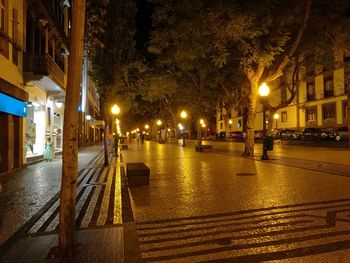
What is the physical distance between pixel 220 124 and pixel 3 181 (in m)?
75.9

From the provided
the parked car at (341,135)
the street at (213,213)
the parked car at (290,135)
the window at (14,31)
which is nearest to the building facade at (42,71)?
the window at (14,31)

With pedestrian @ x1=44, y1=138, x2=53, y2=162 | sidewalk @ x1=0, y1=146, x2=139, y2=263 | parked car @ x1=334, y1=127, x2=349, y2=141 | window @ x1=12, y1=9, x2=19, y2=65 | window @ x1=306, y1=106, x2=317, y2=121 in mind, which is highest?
window @ x1=12, y1=9, x2=19, y2=65

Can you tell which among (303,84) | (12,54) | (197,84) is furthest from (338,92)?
(12,54)

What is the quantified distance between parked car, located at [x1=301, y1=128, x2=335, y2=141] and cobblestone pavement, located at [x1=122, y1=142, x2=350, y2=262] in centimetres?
2926

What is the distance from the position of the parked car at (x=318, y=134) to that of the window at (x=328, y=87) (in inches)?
263

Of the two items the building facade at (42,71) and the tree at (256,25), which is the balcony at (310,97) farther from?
the building facade at (42,71)

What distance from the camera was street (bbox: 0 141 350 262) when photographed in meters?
5.20

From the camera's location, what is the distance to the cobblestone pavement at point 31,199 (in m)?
6.70

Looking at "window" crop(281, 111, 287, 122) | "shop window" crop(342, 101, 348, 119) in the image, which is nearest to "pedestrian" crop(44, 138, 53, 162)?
"shop window" crop(342, 101, 348, 119)

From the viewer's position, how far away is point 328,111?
1800 inches

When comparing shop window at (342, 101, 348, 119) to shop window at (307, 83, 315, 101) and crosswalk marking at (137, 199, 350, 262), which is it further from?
crosswalk marking at (137, 199, 350, 262)

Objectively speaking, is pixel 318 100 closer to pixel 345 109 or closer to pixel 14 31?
pixel 345 109

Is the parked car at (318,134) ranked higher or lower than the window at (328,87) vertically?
lower

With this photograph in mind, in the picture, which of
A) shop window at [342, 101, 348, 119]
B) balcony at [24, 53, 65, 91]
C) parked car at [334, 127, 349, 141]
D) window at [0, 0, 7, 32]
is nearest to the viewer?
window at [0, 0, 7, 32]
